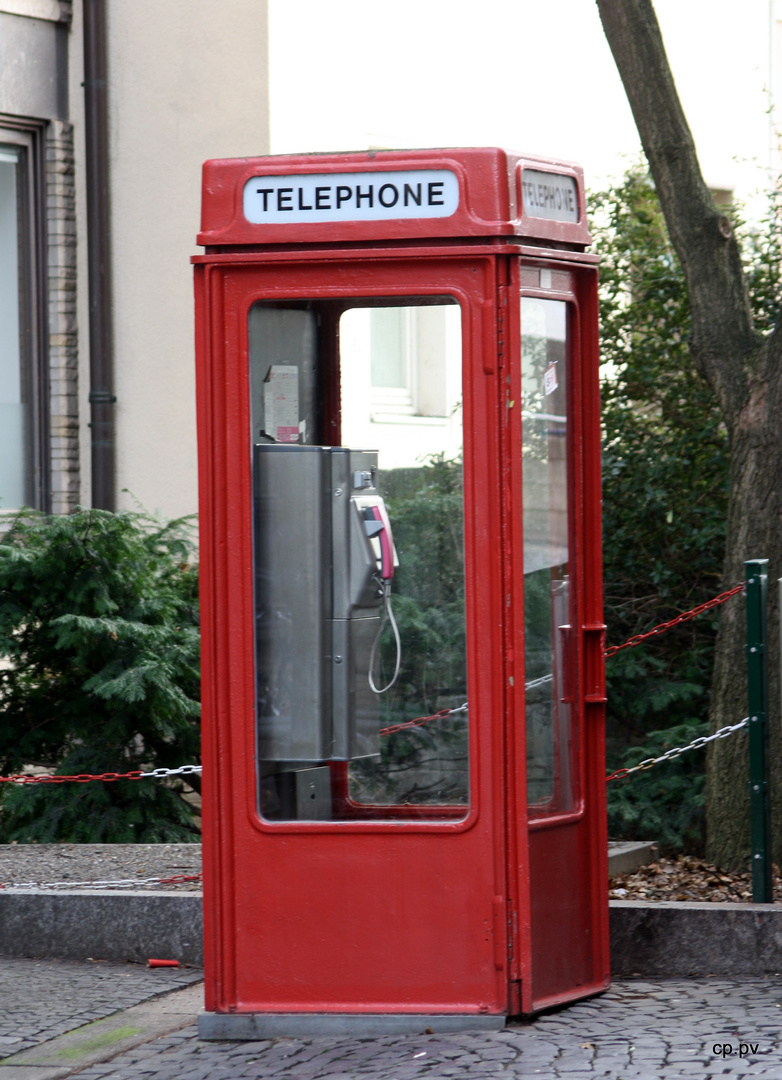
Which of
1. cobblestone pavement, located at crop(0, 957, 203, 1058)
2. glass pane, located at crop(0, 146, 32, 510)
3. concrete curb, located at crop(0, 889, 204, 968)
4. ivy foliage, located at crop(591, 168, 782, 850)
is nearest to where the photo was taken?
cobblestone pavement, located at crop(0, 957, 203, 1058)

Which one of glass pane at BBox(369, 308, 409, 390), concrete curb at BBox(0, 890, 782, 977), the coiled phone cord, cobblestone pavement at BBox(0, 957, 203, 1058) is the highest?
glass pane at BBox(369, 308, 409, 390)

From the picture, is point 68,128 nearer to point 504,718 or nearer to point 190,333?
point 190,333

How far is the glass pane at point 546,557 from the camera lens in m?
4.73

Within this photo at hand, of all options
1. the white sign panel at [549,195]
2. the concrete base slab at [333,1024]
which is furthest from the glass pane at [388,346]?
the concrete base slab at [333,1024]

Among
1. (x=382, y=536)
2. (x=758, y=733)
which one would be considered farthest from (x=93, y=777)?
(x=758, y=733)

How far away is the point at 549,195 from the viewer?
4.70 meters

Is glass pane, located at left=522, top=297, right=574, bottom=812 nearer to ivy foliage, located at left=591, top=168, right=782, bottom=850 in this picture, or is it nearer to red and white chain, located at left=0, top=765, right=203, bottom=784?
red and white chain, located at left=0, top=765, right=203, bottom=784

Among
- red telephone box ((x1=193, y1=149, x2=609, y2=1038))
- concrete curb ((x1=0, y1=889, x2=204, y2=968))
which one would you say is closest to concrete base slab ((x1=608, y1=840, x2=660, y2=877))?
red telephone box ((x1=193, y1=149, x2=609, y2=1038))

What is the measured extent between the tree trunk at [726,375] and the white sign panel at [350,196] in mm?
2245

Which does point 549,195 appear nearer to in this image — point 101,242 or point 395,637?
point 395,637

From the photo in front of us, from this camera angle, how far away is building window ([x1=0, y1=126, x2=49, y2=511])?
10359 mm

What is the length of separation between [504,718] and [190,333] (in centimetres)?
622

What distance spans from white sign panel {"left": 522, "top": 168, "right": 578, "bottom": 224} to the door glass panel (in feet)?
1.59

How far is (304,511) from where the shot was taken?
15.5 ft
